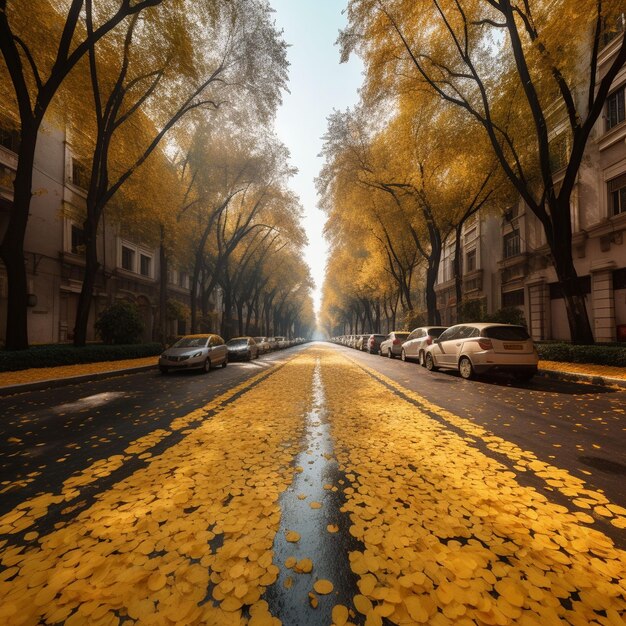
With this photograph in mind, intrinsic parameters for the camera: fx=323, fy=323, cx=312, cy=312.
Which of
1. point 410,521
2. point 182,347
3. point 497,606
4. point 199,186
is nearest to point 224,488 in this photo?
point 410,521

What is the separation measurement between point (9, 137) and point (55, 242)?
528cm

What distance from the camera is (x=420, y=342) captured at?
1428cm

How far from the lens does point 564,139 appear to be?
16.2m

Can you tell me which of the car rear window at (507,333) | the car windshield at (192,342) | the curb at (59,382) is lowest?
the curb at (59,382)

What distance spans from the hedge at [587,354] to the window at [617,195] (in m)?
8.16

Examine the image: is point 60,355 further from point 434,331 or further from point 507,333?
point 434,331

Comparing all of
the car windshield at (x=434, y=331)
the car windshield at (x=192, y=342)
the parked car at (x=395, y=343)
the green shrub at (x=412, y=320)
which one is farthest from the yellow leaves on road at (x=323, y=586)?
the green shrub at (x=412, y=320)

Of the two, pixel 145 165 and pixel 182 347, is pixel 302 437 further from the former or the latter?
pixel 145 165

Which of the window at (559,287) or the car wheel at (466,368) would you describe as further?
the window at (559,287)

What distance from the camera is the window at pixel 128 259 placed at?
24.8m

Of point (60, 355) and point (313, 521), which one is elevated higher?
point (60, 355)

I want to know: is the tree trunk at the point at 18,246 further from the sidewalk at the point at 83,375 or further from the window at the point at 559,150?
the window at the point at 559,150

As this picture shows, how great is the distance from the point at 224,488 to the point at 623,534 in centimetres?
285

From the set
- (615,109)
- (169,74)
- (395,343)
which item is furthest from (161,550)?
(615,109)
